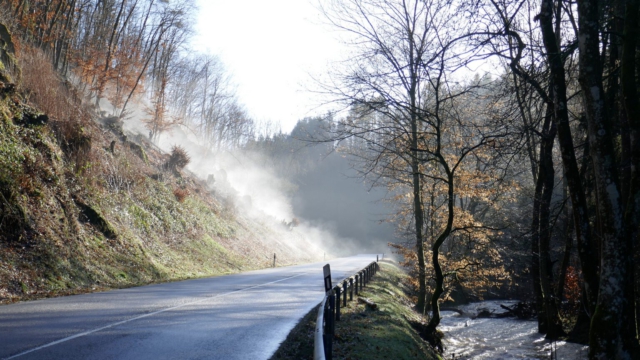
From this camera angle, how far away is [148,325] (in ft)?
28.2

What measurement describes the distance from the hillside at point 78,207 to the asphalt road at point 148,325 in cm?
218

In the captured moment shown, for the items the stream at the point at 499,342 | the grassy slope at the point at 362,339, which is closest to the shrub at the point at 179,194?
the stream at the point at 499,342

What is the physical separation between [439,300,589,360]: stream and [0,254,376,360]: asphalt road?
661cm

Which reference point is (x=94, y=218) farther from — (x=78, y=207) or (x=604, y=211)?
(x=604, y=211)

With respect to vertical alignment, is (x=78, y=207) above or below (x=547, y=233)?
above

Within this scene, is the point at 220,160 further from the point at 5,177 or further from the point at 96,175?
the point at 5,177

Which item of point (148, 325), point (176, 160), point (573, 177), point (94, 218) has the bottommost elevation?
point (148, 325)

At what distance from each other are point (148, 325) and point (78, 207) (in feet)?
40.0

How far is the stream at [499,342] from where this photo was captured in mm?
15625

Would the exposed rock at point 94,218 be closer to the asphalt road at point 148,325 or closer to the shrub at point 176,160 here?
the asphalt road at point 148,325

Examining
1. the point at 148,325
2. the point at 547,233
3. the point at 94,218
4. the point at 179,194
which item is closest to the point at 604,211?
the point at 148,325

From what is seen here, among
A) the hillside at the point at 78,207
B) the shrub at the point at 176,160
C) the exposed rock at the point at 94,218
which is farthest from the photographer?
the shrub at the point at 176,160

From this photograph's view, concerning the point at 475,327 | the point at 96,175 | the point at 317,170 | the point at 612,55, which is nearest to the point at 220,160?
the point at 96,175

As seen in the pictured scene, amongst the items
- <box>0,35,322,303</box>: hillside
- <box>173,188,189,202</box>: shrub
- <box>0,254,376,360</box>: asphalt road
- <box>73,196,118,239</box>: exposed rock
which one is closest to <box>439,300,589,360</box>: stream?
<box>0,254,376,360</box>: asphalt road
